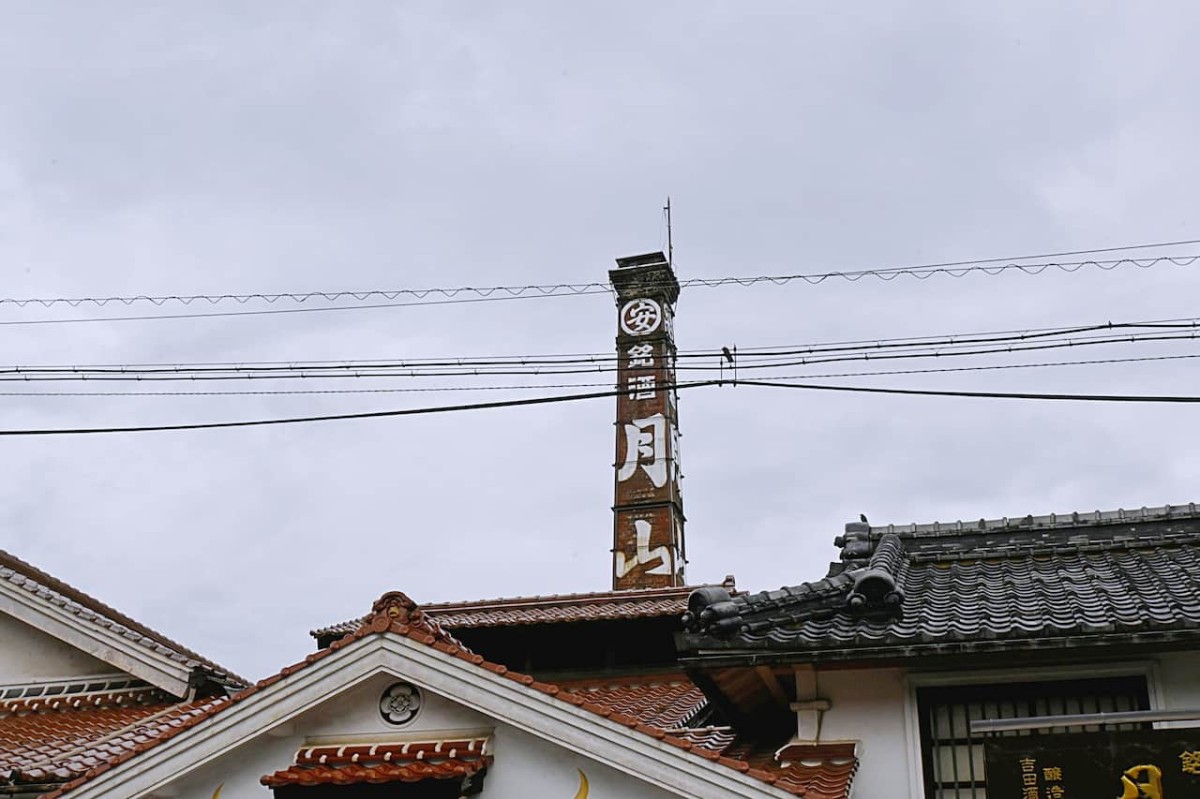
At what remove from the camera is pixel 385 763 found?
43.2 ft

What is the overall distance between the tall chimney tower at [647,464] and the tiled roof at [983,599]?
1753cm

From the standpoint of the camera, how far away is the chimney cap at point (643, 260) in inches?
1577

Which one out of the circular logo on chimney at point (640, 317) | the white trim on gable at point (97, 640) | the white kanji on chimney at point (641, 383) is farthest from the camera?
the circular logo on chimney at point (640, 317)

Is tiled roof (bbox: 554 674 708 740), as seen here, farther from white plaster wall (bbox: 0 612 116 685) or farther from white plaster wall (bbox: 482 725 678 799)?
white plaster wall (bbox: 0 612 116 685)

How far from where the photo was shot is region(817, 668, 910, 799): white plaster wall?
1309 cm

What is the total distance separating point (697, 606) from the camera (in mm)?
13906

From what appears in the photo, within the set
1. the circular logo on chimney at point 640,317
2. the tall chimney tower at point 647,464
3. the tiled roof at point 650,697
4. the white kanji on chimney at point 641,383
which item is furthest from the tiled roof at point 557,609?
the circular logo on chimney at point 640,317

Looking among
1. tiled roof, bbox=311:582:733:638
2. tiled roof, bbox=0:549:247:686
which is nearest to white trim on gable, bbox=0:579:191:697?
tiled roof, bbox=0:549:247:686

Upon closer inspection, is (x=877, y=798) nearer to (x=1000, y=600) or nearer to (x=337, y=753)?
(x=1000, y=600)

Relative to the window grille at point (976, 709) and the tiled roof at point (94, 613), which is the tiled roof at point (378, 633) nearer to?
the window grille at point (976, 709)

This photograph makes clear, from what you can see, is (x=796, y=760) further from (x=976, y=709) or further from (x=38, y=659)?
(x=38, y=659)

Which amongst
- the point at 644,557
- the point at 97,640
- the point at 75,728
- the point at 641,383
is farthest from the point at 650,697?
the point at 641,383

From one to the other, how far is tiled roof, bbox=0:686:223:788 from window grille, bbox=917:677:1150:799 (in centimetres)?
791

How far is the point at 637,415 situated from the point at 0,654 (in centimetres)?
1942
